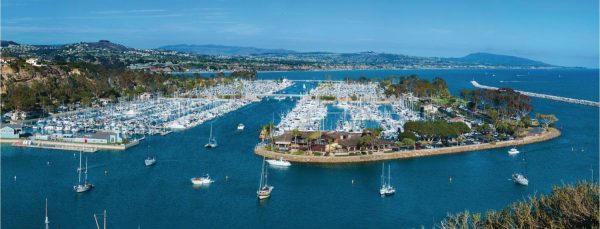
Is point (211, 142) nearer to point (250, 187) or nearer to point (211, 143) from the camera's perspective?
point (211, 143)

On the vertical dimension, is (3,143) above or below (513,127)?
below

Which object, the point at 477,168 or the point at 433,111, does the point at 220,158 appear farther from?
the point at 433,111

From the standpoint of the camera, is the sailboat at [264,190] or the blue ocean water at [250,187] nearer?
the blue ocean water at [250,187]

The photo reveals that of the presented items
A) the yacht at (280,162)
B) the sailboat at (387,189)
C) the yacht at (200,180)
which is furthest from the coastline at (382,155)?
the yacht at (200,180)

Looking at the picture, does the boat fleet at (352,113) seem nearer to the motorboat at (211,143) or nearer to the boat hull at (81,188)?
the motorboat at (211,143)

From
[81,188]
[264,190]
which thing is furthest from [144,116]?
[264,190]

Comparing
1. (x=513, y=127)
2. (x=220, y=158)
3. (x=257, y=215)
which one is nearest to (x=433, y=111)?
(x=513, y=127)
